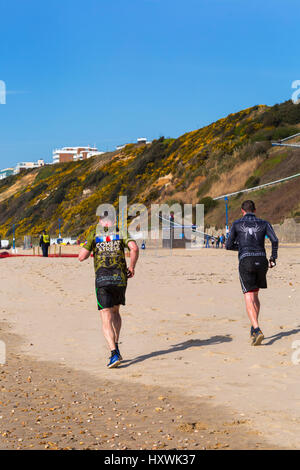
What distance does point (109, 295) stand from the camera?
724 centimetres

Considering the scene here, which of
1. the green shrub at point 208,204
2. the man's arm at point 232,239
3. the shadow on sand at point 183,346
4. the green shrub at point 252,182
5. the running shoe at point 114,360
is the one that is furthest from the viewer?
the green shrub at point 252,182

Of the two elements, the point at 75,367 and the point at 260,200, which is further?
the point at 260,200

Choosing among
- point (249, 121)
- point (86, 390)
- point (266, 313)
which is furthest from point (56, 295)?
point (249, 121)

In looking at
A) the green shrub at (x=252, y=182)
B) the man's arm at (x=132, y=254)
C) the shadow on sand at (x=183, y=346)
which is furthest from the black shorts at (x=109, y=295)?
the green shrub at (x=252, y=182)

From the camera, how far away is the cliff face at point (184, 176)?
54.6 metres

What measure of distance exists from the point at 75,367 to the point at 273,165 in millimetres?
51432

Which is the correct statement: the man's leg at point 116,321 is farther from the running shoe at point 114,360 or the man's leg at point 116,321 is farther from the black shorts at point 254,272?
the black shorts at point 254,272

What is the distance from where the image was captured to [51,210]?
9656 cm

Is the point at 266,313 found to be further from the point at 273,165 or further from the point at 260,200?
the point at 273,165

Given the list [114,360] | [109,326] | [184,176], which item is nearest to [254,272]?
[109,326]

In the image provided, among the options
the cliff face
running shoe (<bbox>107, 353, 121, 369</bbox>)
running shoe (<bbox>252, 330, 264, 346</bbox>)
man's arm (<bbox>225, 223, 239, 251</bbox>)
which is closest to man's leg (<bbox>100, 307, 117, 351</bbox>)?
running shoe (<bbox>107, 353, 121, 369</bbox>)

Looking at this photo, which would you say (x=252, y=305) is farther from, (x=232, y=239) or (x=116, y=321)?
(x=116, y=321)

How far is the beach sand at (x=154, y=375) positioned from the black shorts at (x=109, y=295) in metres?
0.73
